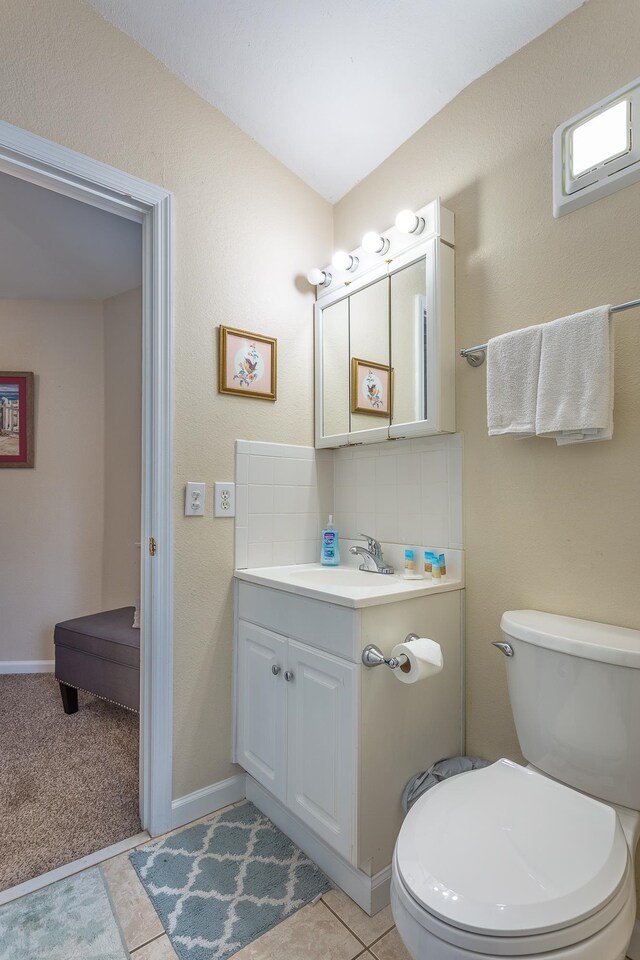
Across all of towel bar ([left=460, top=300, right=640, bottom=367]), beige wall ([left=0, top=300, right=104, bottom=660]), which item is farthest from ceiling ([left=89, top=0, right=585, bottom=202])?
beige wall ([left=0, top=300, right=104, bottom=660])

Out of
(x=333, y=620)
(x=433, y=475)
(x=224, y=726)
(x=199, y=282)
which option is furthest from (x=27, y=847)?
(x=199, y=282)

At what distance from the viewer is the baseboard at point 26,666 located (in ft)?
9.93

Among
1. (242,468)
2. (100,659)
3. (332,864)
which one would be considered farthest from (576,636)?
(100,659)

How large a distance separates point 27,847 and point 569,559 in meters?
1.82

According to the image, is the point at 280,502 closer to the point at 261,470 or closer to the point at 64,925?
the point at 261,470

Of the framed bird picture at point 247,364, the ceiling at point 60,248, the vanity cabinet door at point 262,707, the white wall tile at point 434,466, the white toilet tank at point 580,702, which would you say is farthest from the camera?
the ceiling at point 60,248

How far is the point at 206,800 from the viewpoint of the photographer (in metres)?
1.69

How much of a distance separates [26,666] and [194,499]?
2.21 m

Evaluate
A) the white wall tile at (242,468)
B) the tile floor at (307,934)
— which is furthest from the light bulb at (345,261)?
the tile floor at (307,934)

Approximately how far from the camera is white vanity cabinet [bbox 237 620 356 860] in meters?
1.29

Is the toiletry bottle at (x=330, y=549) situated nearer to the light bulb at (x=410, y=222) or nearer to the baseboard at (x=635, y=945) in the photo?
the light bulb at (x=410, y=222)

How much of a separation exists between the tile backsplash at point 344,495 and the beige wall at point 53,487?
5.72 feet

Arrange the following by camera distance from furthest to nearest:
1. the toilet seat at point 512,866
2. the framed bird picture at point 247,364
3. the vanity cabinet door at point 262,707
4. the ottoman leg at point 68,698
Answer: the ottoman leg at point 68,698
the framed bird picture at point 247,364
the vanity cabinet door at point 262,707
the toilet seat at point 512,866

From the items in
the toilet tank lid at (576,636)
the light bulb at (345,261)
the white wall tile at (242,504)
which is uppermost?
the light bulb at (345,261)
